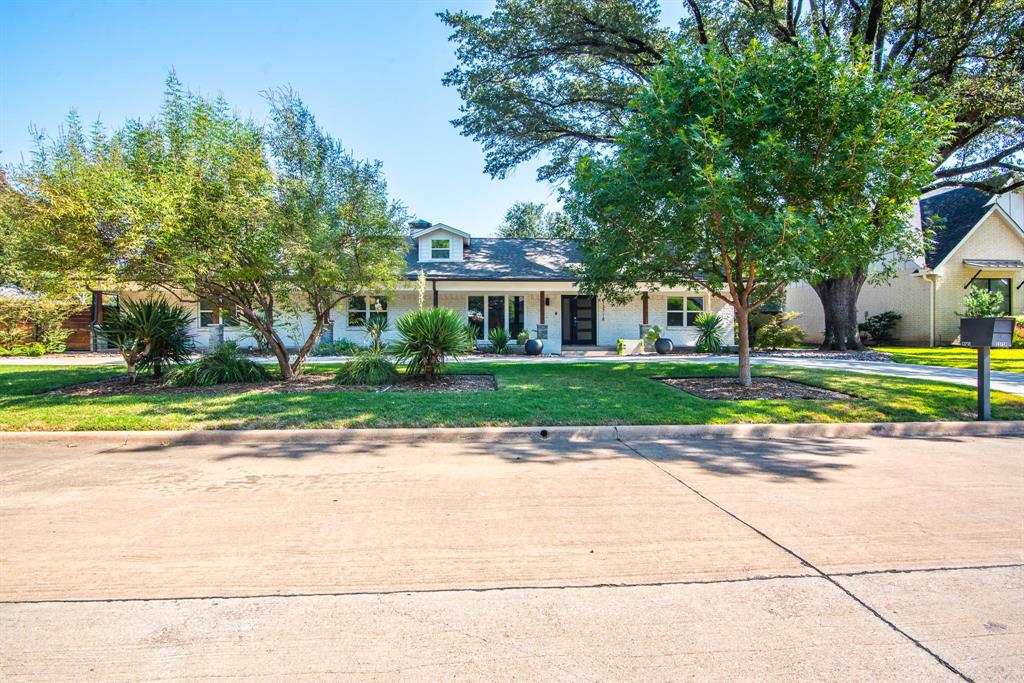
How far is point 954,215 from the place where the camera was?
26359 millimetres

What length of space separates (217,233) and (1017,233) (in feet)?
106

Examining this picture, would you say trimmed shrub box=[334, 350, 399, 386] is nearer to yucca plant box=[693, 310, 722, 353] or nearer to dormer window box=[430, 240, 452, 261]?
dormer window box=[430, 240, 452, 261]

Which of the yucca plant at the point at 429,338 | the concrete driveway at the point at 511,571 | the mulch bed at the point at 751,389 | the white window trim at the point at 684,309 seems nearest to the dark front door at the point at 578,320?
the white window trim at the point at 684,309

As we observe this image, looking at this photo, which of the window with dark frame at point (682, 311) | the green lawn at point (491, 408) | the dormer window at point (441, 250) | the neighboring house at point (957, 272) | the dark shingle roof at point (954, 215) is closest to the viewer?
the green lawn at point (491, 408)

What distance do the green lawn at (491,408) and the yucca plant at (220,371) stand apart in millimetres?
1447

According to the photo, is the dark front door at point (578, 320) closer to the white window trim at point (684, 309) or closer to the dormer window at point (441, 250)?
the white window trim at point (684, 309)

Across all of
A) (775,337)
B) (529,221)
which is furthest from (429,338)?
(529,221)

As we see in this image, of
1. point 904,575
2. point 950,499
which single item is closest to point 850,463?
point 950,499

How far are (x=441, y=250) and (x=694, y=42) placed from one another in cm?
1236

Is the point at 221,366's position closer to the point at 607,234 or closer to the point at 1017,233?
the point at 607,234

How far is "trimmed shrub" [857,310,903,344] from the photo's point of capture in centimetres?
2539

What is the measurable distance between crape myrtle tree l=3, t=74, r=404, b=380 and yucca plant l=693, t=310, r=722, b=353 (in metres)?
14.2

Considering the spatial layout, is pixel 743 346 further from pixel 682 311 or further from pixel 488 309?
pixel 488 309

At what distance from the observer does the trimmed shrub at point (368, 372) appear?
11.8 metres
